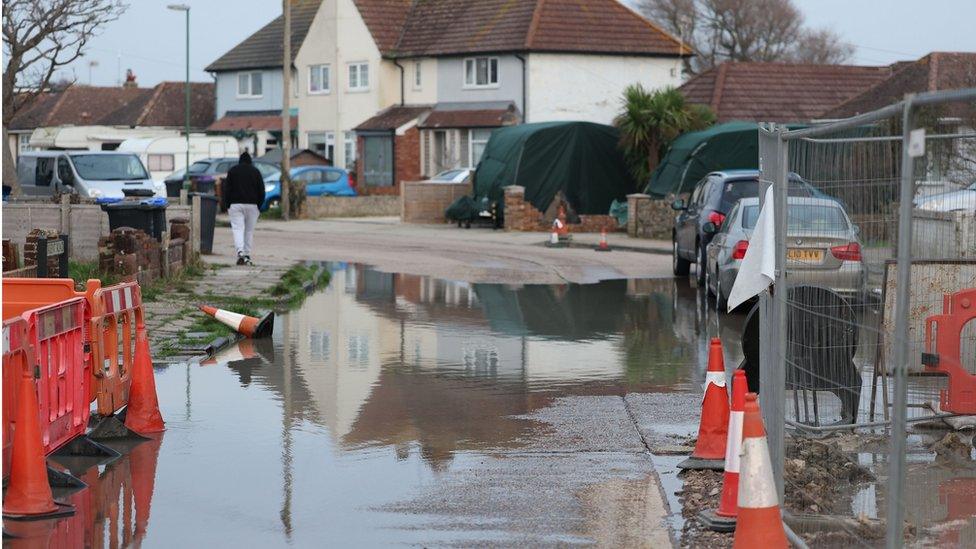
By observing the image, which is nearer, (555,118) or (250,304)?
(250,304)

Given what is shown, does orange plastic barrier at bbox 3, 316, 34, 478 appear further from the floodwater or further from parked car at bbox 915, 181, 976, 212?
parked car at bbox 915, 181, 976, 212

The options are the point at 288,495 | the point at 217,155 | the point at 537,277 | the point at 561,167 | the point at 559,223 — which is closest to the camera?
the point at 288,495

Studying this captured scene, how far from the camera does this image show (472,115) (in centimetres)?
5166

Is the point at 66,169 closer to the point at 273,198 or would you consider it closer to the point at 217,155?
the point at 273,198

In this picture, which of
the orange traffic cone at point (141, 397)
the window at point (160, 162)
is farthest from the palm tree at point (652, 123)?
the orange traffic cone at point (141, 397)

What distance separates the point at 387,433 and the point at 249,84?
2198 inches

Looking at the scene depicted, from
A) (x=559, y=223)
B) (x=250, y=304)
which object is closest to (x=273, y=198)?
(x=559, y=223)

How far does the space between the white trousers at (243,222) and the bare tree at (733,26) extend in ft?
190

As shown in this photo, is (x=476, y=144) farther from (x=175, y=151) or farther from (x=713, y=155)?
(x=713, y=155)

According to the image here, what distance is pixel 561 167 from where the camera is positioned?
36.7 meters

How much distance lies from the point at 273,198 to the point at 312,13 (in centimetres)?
1972

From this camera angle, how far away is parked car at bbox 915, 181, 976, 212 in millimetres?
5835

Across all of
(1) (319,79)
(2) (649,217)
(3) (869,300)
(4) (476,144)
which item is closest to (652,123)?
(2) (649,217)

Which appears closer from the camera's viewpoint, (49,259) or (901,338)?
(901,338)
